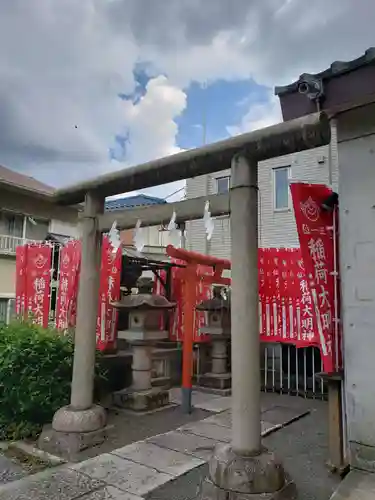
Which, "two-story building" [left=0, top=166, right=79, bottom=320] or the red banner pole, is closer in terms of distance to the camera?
the red banner pole

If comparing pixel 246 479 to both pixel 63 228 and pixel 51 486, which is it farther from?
pixel 63 228

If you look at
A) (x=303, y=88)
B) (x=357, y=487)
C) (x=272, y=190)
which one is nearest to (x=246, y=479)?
(x=357, y=487)

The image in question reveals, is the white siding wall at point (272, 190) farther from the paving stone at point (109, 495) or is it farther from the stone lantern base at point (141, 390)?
the paving stone at point (109, 495)

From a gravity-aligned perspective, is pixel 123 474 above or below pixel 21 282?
below

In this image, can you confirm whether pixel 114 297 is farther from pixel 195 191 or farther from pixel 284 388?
pixel 195 191

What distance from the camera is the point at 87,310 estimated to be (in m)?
6.04

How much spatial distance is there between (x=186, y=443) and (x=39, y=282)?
551cm

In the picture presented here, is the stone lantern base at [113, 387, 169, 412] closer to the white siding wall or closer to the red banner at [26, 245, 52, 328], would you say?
the red banner at [26, 245, 52, 328]

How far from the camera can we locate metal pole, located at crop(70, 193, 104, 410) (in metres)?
5.93

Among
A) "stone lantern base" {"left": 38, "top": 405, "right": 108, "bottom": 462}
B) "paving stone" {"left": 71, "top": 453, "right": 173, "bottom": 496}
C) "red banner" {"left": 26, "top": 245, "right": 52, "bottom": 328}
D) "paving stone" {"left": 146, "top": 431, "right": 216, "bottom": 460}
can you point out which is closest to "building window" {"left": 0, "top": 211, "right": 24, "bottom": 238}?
"red banner" {"left": 26, "top": 245, "right": 52, "bottom": 328}

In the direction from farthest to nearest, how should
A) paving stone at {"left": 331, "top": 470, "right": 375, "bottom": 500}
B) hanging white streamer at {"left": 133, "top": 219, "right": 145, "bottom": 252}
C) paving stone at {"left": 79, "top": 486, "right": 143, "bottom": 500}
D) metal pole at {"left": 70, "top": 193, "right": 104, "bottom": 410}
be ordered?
metal pole at {"left": 70, "top": 193, "right": 104, "bottom": 410}, hanging white streamer at {"left": 133, "top": 219, "right": 145, "bottom": 252}, paving stone at {"left": 79, "top": 486, "right": 143, "bottom": 500}, paving stone at {"left": 331, "top": 470, "right": 375, "bottom": 500}

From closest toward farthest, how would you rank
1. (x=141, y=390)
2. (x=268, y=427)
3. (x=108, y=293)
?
(x=268, y=427) → (x=141, y=390) → (x=108, y=293)

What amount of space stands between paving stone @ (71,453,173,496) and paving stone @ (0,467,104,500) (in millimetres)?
151

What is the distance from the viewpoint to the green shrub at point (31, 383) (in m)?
6.40
